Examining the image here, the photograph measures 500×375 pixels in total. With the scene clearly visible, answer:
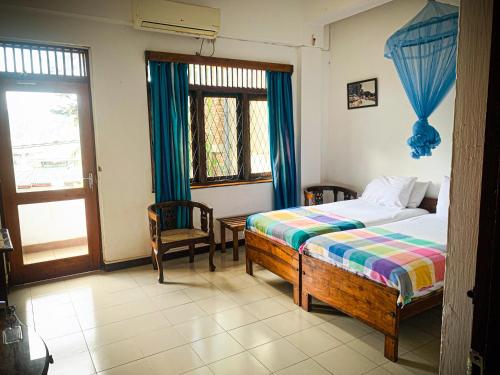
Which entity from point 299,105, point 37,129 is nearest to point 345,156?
point 299,105

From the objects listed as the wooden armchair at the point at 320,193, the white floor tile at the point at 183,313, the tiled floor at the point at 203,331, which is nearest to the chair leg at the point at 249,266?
the tiled floor at the point at 203,331

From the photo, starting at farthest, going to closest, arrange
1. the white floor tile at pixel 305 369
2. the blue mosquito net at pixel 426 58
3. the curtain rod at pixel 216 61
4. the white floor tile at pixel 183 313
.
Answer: the curtain rod at pixel 216 61
the blue mosquito net at pixel 426 58
the white floor tile at pixel 183 313
the white floor tile at pixel 305 369

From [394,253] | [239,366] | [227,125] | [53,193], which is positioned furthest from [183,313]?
[227,125]

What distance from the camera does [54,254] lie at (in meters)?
3.81

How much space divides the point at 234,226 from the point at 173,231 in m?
0.68

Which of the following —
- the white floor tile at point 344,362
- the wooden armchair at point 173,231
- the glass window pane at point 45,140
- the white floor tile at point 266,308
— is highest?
the glass window pane at point 45,140

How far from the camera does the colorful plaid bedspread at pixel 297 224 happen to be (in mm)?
3170

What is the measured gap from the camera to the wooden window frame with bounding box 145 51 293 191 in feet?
13.7

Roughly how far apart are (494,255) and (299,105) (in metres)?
4.52

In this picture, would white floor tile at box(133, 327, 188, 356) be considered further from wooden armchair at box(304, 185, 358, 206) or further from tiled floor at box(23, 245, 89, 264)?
wooden armchair at box(304, 185, 358, 206)

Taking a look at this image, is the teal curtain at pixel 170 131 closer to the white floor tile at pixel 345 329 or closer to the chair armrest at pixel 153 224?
the chair armrest at pixel 153 224

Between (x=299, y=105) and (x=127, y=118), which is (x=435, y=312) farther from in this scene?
(x=127, y=118)

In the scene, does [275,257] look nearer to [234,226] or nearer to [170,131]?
[234,226]

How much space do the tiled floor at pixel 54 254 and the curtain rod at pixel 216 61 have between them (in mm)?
2156
